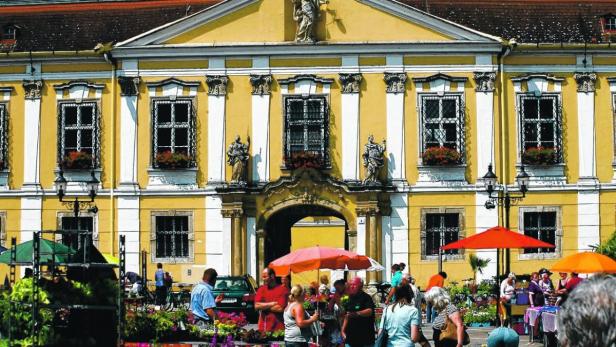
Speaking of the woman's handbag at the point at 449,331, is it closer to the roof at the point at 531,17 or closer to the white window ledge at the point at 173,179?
the white window ledge at the point at 173,179

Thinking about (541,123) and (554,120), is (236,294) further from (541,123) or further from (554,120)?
(554,120)

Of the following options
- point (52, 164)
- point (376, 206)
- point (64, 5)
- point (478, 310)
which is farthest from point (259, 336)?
point (64, 5)

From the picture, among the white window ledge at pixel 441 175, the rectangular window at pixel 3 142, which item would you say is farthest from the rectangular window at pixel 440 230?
the rectangular window at pixel 3 142

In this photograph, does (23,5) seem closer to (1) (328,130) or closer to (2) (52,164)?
(2) (52,164)

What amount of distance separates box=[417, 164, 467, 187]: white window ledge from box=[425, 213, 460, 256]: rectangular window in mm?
951

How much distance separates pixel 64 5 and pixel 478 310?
17561 millimetres

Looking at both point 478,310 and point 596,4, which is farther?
point 596,4

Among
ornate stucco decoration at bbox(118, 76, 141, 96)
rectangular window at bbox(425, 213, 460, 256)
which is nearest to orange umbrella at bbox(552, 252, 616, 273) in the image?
rectangular window at bbox(425, 213, 460, 256)

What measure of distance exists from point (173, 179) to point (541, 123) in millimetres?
11187

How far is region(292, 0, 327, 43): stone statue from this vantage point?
40000mm

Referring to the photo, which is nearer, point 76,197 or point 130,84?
point 76,197

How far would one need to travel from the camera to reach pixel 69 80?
40.7 metres

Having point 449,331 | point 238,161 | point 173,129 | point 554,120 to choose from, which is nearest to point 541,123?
point 554,120

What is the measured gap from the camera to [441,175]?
4016 centimetres
